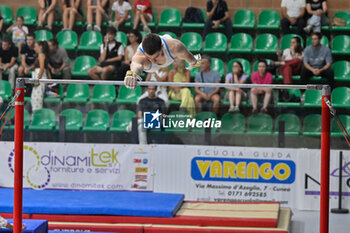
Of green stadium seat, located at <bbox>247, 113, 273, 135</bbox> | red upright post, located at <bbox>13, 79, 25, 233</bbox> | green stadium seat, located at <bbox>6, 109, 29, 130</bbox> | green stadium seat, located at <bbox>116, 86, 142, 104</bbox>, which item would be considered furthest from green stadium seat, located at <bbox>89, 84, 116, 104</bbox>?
red upright post, located at <bbox>13, 79, 25, 233</bbox>

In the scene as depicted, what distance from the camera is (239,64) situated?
1060cm

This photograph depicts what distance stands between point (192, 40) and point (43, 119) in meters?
4.34

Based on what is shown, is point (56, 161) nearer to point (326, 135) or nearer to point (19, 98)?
point (19, 98)

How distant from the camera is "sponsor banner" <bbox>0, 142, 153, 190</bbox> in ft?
31.0

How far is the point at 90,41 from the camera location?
1263cm

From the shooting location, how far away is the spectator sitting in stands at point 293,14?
12055 millimetres

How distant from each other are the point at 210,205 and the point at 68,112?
270 cm

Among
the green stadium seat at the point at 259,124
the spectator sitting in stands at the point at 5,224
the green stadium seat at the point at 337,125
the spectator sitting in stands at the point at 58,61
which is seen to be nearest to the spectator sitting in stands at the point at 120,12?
the spectator sitting in stands at the point at 58,61

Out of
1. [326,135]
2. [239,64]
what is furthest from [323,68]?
[326,135]

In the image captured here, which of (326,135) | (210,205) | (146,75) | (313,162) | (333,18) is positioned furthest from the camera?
(333,18)

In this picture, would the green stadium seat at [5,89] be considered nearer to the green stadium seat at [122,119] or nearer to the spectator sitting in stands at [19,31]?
the spectator sitting in stands at [19,31]

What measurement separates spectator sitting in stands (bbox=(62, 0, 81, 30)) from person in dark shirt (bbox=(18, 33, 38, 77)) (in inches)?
46.1

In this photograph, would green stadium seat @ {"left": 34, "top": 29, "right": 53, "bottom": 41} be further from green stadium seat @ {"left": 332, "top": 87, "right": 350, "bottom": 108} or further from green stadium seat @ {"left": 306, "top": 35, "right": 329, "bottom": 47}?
green stadium seat @ {"left": 332, "top": 87, "right": 350, "bottom": 108}

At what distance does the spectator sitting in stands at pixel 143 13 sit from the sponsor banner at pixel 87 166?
3.92 metres
